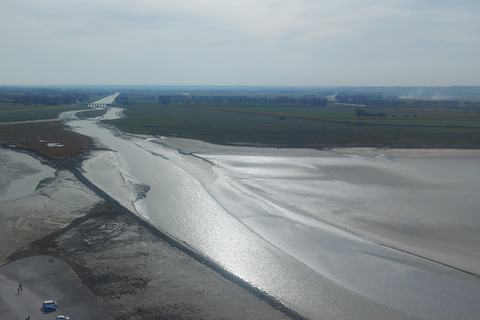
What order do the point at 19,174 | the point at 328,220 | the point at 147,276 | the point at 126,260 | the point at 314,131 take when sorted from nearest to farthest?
Result: 1. the point at 147,276
2. the point at 126,260
3. the point at 328,220
4. the point at 19,174
5. the point at 314,131

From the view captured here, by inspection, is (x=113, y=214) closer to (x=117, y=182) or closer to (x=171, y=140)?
(x=117, y=182)

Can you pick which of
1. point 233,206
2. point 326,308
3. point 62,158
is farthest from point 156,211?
→ point 62,158

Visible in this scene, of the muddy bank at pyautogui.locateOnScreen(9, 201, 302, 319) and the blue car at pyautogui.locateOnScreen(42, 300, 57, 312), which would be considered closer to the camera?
the blue car at pyautogui.locateOnScreen(42, 300, 57, 312)

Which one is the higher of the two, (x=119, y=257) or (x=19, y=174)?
(x=19, y=174)

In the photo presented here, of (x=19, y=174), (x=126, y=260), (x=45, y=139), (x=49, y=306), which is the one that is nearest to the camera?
(x=49, y=306)

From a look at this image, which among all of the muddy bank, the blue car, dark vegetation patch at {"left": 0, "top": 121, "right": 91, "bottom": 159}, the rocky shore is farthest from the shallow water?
the blue car

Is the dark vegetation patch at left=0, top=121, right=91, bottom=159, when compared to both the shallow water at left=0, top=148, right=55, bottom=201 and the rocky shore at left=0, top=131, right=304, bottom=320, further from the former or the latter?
the rocky shore at left=0, top=131, right=304, bottom=320

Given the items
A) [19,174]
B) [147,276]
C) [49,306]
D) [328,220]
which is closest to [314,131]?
[328,220]

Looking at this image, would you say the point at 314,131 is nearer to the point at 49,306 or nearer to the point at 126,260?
the point at 126,260

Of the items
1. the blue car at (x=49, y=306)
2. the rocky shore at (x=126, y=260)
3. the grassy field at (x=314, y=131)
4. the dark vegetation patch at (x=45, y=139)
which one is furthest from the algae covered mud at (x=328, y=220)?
the grassy field at (x=314, y=131)
